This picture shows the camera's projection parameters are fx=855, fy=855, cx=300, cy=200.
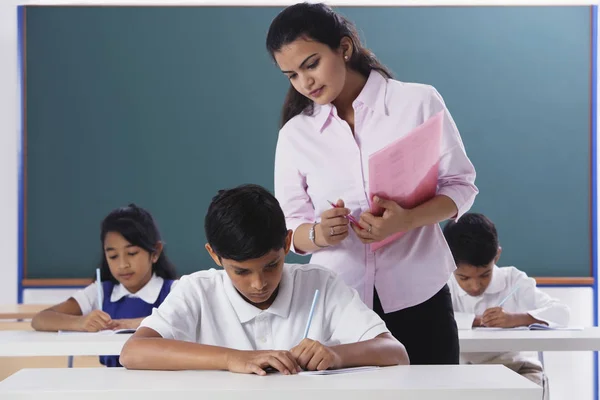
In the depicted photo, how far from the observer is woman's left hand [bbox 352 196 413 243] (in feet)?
5.41

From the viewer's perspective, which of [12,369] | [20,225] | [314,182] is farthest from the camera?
[20,225]

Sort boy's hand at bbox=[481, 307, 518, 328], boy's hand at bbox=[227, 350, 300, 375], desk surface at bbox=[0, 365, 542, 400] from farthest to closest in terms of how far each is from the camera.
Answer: boy's hand at bbox=[481, 307, 518, 328], boy's hand at bbox=[227, 350, 300, 375], desk surface at bbox=[0, 365, 542, 400]

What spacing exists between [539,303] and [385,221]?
185 centimetres

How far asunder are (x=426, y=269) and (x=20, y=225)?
3.16 m

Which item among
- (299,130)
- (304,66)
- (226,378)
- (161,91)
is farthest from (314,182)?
(161,91)

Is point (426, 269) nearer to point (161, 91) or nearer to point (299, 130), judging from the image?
point (299, 130)

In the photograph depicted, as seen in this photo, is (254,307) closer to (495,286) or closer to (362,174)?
(362,174)

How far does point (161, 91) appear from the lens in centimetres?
447

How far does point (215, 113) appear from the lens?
4.46 metres

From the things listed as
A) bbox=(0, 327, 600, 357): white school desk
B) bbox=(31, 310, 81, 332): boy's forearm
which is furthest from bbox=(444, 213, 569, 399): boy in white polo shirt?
bbox=(31, 310, 81, 332): boy's forearm

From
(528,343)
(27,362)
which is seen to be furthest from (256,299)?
(27,362)

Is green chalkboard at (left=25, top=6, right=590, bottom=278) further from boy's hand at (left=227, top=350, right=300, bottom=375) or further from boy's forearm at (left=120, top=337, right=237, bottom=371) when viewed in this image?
boy's hand at (left=227, top=350, right=300, bottom=375)

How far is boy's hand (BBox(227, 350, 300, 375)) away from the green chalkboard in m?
3.01

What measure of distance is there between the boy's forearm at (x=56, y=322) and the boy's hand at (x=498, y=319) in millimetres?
1367
